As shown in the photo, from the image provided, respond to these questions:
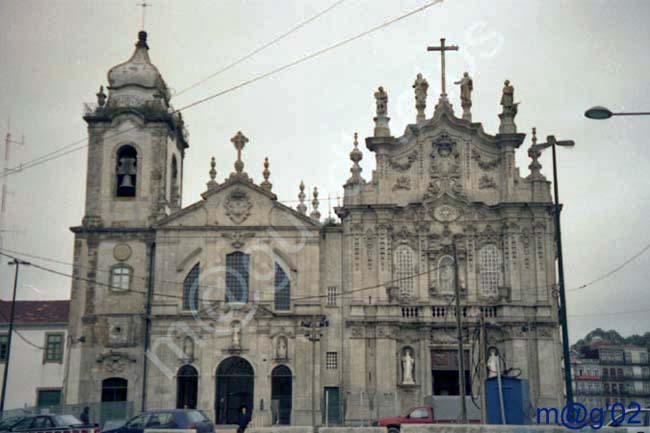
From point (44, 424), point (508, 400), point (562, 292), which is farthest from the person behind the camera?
point (508, 400)

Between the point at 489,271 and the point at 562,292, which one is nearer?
the point at 562,292

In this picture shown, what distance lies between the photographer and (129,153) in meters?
51.2

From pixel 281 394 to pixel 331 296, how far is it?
5999mm

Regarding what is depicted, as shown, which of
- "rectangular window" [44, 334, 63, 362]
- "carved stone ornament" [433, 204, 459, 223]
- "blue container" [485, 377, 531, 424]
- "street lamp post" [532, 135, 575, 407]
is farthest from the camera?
"rectangular window" [44, 334, 63, 362]

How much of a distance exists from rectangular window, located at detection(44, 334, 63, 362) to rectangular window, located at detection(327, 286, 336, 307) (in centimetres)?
1959

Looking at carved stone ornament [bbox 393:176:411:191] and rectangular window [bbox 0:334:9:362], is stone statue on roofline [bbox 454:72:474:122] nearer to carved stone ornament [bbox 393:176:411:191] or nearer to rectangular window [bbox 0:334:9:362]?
carved stone ornament [bbox 393:176:411:191]

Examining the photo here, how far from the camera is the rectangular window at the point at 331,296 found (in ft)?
158

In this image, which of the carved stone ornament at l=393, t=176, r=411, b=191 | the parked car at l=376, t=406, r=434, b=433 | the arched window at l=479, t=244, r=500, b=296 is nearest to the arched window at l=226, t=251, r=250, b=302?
the carved stone ornament at l=393, t=176, r=411, b=191

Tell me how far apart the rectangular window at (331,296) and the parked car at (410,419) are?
1145 centimetres

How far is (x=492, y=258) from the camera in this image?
48625 mm

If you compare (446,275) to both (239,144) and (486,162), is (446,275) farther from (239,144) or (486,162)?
(239,144)

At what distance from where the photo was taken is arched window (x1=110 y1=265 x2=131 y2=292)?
161ft

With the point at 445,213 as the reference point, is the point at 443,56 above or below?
above

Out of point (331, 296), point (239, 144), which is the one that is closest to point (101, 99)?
point (239, 144)
